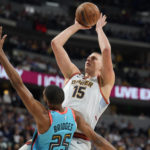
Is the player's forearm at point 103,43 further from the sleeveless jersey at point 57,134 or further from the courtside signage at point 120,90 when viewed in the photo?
the courtside signage at point 120,90

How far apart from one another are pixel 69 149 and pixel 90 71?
1.02 meters

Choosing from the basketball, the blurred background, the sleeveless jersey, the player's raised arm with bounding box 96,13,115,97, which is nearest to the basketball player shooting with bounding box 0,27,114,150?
the sleeveless jersey

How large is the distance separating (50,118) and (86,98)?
Answer: 3.09ft

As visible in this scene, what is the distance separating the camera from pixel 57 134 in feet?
11.1

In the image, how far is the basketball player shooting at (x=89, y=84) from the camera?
4.11 m

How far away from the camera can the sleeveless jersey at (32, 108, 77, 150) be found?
3.37 meters

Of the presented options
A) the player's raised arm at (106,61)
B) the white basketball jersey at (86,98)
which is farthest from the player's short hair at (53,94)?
the player's raised arm at (106,61)

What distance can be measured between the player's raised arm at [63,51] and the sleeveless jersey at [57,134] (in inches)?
41.8

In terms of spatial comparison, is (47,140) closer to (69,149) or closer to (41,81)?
(69,149)

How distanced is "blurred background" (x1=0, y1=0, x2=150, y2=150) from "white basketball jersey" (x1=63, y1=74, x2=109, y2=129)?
30.1ft

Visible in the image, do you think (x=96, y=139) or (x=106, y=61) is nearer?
(x=96, y=139)

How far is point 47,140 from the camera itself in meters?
3.39

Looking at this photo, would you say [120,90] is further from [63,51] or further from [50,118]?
[50,118]

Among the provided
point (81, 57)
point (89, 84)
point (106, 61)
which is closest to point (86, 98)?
point (89, 84)
